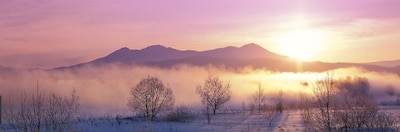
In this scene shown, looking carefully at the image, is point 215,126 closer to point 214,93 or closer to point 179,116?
point 179,116

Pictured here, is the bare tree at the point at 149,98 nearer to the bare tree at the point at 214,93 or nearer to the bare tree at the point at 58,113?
the bare tree at the point at 214,93

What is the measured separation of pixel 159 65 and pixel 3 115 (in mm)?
173217

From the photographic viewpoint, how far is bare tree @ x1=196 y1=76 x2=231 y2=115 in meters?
37.3

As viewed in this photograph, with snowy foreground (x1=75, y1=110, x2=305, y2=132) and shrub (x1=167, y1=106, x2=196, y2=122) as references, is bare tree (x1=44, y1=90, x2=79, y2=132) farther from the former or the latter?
shrub (x1=167, y1=106, x2=196, y2=122)

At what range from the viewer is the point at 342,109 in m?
22.6

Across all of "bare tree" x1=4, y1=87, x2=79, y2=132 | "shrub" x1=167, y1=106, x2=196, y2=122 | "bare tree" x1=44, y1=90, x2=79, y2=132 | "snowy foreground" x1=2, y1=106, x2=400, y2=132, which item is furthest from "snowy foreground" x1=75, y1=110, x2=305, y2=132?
"bare tree" x1=4, y1=87, x2=79, y2=132

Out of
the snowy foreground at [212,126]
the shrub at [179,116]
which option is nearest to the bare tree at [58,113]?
the snowy foreground at [212,126]

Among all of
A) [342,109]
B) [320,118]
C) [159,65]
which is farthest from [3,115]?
[159,65]

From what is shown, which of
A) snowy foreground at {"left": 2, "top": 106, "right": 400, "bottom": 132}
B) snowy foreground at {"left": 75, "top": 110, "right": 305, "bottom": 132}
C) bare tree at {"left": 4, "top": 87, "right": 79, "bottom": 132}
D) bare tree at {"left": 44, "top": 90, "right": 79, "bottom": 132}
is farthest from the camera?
snowy foreground at {"left": 75, "top": 110, "right": 305, "bottom": 132}

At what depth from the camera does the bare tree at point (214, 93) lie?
37347mm

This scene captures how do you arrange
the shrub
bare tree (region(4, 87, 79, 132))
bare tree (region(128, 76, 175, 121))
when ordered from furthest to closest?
1. bare tree (region(128, 76, 175, 121))
2. the shrub
3. bare tree (region(4, 87, 79, 132))

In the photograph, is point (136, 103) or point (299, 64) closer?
point (136, 103)

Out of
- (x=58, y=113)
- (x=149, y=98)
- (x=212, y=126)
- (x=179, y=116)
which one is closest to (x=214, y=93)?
(x=149, y=98)

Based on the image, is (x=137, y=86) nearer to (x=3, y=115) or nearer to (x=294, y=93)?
(x=3, y=115)
